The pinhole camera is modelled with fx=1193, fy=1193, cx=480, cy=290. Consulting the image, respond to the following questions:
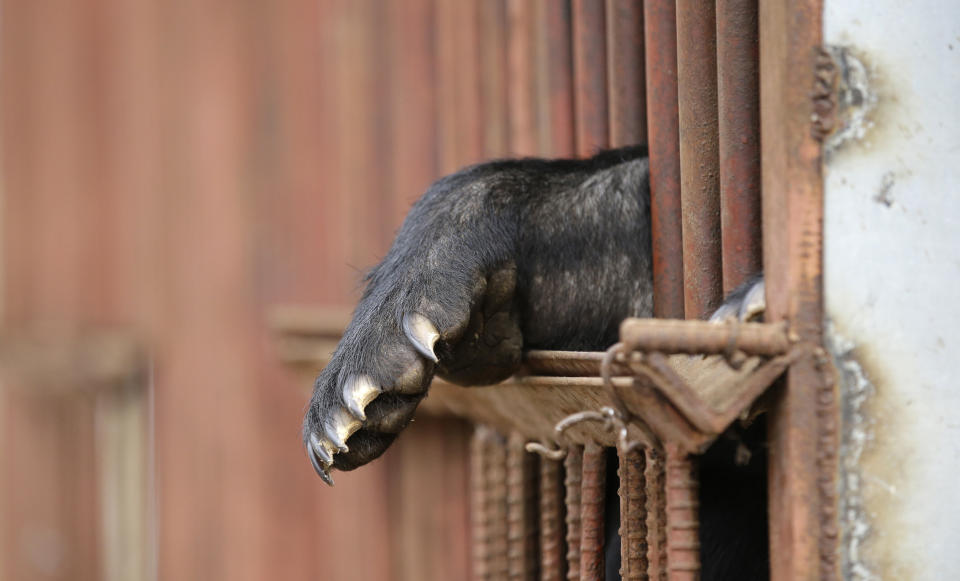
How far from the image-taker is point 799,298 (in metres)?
1.05

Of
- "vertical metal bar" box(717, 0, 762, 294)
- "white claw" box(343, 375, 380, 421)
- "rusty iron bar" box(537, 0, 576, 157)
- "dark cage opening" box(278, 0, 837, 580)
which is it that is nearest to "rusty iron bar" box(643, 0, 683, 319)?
"dark cage opening" box(278, 0, 837, 580)

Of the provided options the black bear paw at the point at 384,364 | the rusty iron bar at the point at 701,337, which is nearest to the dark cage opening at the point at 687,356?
the rusty iron bar at the point at 701,337

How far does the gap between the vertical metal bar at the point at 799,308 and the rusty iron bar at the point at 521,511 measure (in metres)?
0.69

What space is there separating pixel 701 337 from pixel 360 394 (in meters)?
0.38

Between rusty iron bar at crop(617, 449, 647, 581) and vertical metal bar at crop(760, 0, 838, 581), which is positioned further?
rusty iron bar at crop(617, 449, 647, 581)

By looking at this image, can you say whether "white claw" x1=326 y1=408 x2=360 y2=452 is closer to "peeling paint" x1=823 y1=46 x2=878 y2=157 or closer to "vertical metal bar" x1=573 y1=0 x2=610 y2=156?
"peeling paint" x1=823 y1=46 x2=878 y2=157

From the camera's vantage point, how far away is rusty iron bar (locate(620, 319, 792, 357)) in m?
0.96

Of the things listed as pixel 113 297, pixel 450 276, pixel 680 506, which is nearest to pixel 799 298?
pixel 680 506

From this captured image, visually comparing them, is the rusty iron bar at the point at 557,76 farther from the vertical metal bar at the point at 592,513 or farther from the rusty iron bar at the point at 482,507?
the vertical metal bar at the point at 592,513

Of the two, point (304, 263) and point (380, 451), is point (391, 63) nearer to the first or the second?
point (304, 263)

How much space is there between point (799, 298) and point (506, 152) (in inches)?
50.0

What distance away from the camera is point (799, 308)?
3.43 feet

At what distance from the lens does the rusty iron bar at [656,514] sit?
1139mm

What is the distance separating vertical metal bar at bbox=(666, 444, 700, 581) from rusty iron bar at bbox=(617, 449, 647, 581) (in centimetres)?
11
